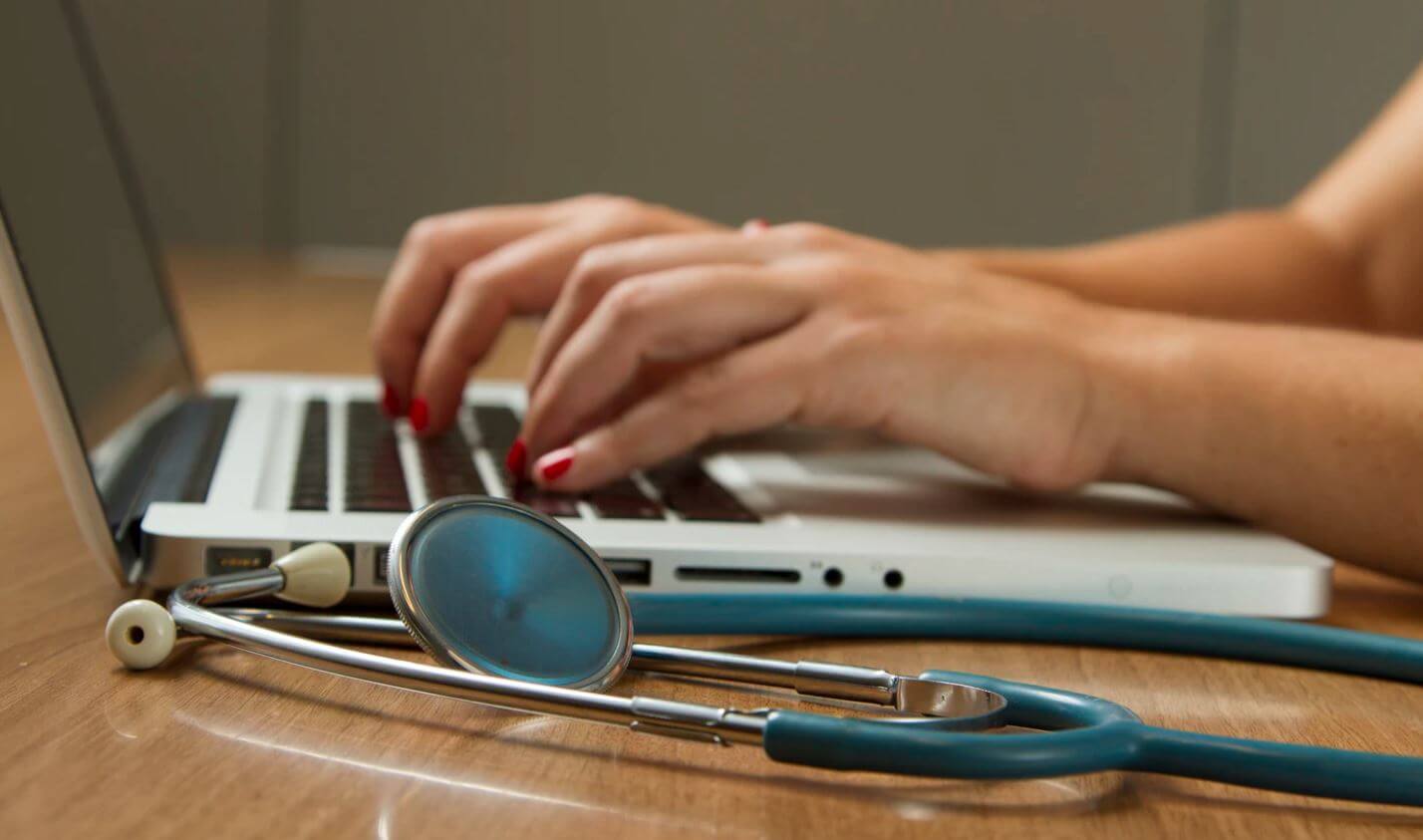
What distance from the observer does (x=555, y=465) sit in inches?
23.4

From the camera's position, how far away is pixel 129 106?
3.07 metres

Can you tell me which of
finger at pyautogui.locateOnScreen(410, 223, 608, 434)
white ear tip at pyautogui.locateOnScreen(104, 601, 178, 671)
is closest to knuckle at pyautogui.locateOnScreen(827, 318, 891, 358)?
finger at pyautogui.locateOnScreen(410, 223, 608, 434)

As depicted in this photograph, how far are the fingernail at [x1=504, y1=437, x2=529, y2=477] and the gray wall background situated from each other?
2.52 metres

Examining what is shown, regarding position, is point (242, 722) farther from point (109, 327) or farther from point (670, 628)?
point (109, 327)

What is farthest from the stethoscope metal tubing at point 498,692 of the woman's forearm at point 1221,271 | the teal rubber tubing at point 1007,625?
the woman's forearm at point 1221,271

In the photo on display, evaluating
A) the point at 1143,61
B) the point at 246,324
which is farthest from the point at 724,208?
the point at 246,324

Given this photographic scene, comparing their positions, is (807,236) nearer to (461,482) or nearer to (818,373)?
(818,373)

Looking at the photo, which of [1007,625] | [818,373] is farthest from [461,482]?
[1007,625]

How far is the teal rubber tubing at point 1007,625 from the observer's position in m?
0.42

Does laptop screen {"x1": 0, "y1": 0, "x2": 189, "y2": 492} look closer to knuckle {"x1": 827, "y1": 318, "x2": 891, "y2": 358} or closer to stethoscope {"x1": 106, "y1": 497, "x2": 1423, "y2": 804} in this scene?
stethoscope {"x1": 106, "y1": 497, "x2": 1423, "y2": 804}

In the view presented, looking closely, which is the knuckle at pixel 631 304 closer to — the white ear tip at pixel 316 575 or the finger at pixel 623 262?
the finger at pixel 623 262

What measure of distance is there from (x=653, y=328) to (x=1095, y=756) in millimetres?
347

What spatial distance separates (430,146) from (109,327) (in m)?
2.40

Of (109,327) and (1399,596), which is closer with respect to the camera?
(1399,596)
